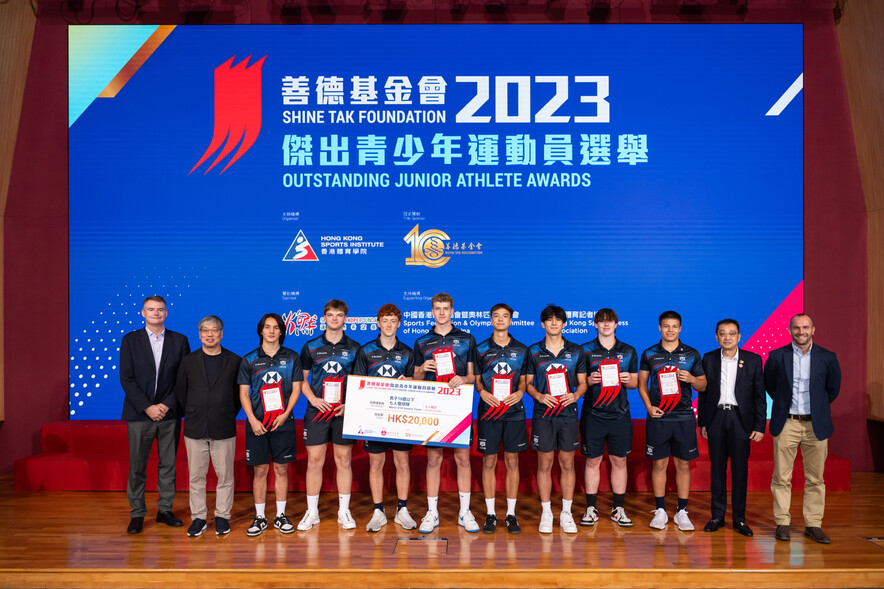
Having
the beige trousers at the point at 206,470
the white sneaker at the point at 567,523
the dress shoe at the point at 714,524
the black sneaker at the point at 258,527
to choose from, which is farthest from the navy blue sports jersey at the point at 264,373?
the dress shoe at the point at 714,524

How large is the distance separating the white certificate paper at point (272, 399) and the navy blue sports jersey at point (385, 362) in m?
0.52

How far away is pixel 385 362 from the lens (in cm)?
415

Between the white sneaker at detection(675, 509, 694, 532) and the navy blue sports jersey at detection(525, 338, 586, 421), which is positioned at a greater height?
the navy blue sports jersey at detection(525, 338, 586, 421)

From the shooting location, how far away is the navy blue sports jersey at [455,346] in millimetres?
4105

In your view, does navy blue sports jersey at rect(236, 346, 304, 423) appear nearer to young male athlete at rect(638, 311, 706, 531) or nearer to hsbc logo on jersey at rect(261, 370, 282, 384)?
hsbc logo on jersey at rect(261, 370, 282, 384)

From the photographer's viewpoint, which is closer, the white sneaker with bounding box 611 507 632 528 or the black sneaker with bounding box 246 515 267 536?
the black sneaker with bounding box 246 515 267 536

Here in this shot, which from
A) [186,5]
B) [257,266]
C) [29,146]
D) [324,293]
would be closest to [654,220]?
[324,293]

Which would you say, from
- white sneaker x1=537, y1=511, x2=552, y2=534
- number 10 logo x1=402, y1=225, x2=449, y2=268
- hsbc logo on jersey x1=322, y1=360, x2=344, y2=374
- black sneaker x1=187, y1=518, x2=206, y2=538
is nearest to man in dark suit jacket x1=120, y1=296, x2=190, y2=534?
black sneaker x1=187, y1=518, x2=206, y2=538

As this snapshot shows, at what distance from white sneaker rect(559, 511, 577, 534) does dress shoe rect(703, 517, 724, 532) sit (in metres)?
0.89

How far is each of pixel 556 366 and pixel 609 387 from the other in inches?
15.6

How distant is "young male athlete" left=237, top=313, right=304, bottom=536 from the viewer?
13.1 ft

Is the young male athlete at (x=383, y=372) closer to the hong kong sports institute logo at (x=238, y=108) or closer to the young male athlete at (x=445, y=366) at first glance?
the young male athlete at (x=445, y=366)

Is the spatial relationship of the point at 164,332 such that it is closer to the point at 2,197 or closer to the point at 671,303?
the point at 2,197

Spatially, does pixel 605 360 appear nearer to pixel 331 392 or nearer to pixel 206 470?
pixel 331 392
